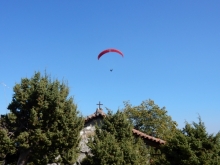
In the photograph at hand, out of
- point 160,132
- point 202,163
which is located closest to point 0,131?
point 202,163

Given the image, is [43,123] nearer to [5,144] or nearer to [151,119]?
[5,144]

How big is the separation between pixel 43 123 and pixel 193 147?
26.4 feet

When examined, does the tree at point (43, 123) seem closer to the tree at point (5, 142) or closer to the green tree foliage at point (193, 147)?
the tree at point (5, 142)

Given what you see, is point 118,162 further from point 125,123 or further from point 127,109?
point 127,109

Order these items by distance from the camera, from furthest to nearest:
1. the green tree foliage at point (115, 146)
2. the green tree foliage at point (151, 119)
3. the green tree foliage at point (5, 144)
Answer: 1. the green tree foliage at point (151, 119)
2. the green tree foliage at point (5, 144)
3. the green tree foliage at point (115, 146)

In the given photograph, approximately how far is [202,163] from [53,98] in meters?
8.33

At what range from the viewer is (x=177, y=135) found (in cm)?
1341

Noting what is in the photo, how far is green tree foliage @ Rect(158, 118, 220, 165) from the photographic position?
40.6 ft

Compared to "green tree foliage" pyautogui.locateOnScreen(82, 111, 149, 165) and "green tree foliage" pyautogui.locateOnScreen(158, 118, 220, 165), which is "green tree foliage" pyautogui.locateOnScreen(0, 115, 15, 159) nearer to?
"green tree foliage" pyautogui.locateOnScreen(82, 111, 149, 165)

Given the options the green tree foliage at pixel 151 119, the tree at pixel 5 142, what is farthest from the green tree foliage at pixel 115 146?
the green tree foliage at pixel 151 119

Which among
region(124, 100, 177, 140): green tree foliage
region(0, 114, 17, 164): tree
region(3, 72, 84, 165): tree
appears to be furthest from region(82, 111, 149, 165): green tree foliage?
region(124, 100, 177, 140): green tree foliage

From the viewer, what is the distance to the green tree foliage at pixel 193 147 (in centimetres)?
1237

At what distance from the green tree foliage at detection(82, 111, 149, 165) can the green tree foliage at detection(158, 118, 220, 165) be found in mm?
1489

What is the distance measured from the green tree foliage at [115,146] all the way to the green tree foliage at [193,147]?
Result: 4.89 ft
